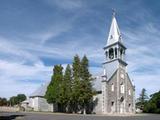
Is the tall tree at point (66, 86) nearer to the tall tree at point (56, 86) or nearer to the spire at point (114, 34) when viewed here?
the tall tree at point (56, 86)

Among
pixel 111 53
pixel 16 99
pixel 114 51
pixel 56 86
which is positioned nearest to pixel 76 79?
pixel 56 86

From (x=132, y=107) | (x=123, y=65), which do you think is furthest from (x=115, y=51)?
(x=132, y=107)

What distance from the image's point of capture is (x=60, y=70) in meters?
54.7

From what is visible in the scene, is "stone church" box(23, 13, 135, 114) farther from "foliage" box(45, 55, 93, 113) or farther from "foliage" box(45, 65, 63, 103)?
"foliage" box(45, 65, 63, 103)

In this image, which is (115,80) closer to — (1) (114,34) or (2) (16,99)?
(1) (114,34)

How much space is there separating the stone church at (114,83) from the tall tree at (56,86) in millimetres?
7411

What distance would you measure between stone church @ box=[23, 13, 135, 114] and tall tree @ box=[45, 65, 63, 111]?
7411mm

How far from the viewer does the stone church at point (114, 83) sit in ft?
173

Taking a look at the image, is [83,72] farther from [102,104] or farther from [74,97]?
[102,104]

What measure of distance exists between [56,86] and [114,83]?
11.5m

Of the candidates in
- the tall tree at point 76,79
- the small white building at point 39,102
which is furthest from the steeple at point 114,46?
the small white building at point 39,102

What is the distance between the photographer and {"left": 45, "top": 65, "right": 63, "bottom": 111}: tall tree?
2055 inches

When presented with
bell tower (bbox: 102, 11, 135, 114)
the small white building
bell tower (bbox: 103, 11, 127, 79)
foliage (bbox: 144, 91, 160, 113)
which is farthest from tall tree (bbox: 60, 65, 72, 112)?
foliage (bbox: 144, 91, 160, 113)

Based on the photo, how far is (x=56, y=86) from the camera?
52.7 m
